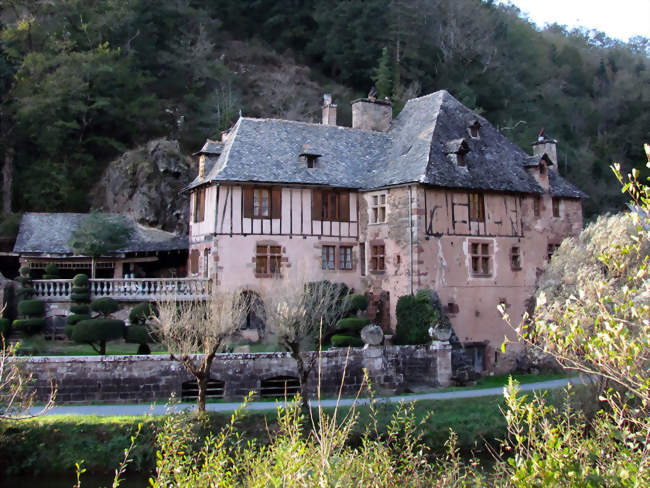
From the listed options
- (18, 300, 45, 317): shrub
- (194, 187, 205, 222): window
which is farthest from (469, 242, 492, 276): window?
(18, 300, 45, 317): shrub

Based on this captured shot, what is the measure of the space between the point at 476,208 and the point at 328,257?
261 inches

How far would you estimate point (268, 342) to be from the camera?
86.9ft

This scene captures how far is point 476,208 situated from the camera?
2809 cm

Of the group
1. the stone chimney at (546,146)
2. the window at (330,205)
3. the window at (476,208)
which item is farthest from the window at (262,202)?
the stone chimney at (546,146)

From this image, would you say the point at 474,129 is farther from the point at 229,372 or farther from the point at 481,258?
the point at 229,372

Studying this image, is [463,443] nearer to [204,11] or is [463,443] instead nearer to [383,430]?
[383,430]

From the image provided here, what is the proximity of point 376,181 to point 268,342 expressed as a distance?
827cm

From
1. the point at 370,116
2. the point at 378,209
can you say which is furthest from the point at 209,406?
the point at 370,116

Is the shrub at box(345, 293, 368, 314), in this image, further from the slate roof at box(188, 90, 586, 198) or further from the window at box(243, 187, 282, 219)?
the slate roof at box(188, 90, 586, 198)

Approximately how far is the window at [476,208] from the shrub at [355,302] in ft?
18.6

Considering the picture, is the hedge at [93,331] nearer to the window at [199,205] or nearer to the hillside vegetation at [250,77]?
the window at [199,205]

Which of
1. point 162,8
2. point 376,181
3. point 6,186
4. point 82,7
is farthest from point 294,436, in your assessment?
point 162,8

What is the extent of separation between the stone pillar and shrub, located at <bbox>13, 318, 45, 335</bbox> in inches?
592

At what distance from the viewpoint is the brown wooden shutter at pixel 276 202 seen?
2767 centimetres
